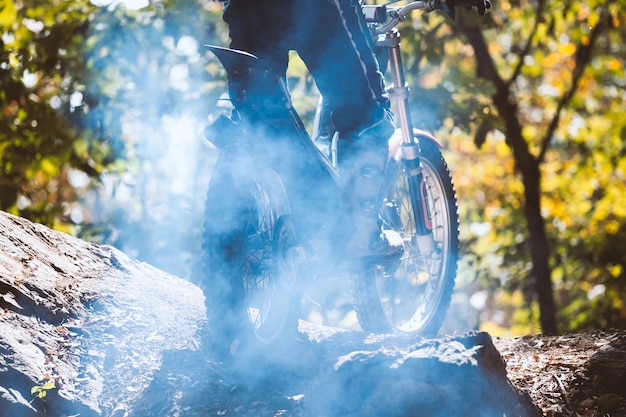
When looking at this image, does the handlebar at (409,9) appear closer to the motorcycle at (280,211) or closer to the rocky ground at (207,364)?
the motorcycle at (280,211)

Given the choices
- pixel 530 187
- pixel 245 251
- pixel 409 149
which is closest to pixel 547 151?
pixel 530 187

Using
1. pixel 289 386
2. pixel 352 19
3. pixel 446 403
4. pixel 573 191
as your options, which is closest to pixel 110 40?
pixel 352 19

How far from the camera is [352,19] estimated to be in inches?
140

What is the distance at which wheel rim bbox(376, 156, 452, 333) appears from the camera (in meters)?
4.57

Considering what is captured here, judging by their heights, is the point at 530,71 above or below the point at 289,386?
above

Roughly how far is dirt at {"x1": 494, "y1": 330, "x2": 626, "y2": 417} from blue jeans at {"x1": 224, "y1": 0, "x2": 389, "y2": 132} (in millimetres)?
1498

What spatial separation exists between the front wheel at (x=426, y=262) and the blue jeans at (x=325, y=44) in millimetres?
766

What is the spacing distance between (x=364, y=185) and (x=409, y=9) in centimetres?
105

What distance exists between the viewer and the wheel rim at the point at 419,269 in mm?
4570

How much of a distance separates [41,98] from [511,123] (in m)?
5.09

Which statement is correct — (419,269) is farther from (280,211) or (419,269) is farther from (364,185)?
(280,211)

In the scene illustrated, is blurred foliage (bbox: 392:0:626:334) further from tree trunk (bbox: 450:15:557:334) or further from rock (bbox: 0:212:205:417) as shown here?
rock (bbox: 0:212:205:417)

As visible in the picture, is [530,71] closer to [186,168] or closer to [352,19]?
[186,168]

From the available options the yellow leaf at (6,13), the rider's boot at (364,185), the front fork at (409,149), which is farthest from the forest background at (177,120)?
the rider's boot at (364,185)
